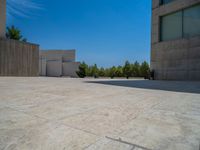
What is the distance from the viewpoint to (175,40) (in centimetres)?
905

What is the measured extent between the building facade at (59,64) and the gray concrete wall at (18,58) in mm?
13891

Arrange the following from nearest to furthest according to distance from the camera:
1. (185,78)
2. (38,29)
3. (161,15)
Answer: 1. (185,78)
2. (161,15)
3. (38,29)

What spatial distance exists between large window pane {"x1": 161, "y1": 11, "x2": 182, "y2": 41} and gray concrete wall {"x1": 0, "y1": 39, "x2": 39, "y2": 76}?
11892 millimetres

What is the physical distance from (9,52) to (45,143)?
1418cm

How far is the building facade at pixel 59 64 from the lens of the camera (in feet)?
94.8

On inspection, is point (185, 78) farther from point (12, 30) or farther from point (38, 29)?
point (12, 30)

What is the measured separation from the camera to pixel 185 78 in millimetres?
8625

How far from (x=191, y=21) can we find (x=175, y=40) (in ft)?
4.24

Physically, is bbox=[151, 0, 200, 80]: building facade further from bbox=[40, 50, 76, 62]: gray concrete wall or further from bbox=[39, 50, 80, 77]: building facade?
bbox=[40, 50, 76, 62]: gray concrete wall

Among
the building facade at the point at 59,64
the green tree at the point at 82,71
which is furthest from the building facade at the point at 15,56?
the building facade at the point at 59,64

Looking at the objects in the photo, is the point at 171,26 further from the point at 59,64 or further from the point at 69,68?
the point at 59,64

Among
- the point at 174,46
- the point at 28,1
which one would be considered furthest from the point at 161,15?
the point at 28,1

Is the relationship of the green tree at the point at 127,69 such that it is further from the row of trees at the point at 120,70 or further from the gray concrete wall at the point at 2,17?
the gray concrete wall at the point at 2,17

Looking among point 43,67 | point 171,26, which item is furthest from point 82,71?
point 171,26
